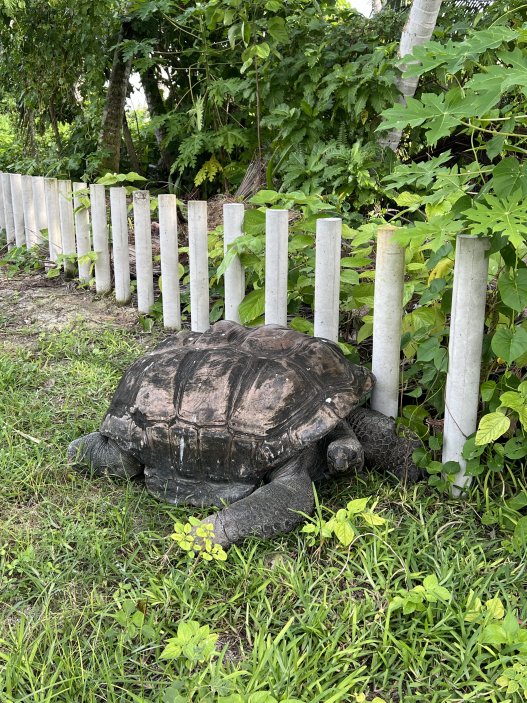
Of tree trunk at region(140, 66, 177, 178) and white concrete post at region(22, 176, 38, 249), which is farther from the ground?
tree trunk at region(140, 66, 177, 178)

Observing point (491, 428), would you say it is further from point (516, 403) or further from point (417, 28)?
point (417, 28)

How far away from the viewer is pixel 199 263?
435cm

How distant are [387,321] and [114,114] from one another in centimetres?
562

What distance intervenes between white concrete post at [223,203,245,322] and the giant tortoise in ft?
3.28

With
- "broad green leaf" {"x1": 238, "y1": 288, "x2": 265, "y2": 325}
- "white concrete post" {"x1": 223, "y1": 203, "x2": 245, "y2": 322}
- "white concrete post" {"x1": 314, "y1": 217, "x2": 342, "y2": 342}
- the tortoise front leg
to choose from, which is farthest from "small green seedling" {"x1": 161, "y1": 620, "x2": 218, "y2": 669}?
"white concrete post" {"x1": 223, "y1": 203, "x2": 245, "y2": 322}

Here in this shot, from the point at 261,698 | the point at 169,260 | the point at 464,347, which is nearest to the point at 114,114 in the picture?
the point at 169,260

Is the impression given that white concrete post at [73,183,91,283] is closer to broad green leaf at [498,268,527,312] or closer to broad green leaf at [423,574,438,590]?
broad green leaf at [498,268,527,312]

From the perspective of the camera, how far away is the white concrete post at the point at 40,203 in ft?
20.6

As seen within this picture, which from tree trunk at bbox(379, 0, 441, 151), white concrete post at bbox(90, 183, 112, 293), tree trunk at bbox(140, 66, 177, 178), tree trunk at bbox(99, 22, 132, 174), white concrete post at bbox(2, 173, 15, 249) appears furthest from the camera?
tree trunk at bbox(140, 66, 177, 178)

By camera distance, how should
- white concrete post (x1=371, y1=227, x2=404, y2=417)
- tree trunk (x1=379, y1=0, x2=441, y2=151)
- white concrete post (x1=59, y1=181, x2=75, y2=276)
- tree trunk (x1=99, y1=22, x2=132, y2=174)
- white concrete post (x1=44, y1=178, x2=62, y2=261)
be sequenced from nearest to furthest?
white concrete post (x1=371, y1=227, x2=404, y2=417) → tree trunk (x1=379, y1=0, x2=441, y2=151) → white concrete post (x1=59, y1=181, x2=75, y2=276) → white concrete post (x1=44, y1=178, x2=62, y2=261) → tree trunk (x1=99, y1=22, x2=132, y2=174)

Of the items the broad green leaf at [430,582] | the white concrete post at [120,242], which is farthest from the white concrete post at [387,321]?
the white concrete post at [120,242]

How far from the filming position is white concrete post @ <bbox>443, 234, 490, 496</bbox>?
2.57 meters

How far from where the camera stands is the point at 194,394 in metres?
2.80

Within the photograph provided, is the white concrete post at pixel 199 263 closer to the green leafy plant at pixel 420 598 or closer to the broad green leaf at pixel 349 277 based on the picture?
the broad green leaf at pixel 349 277
